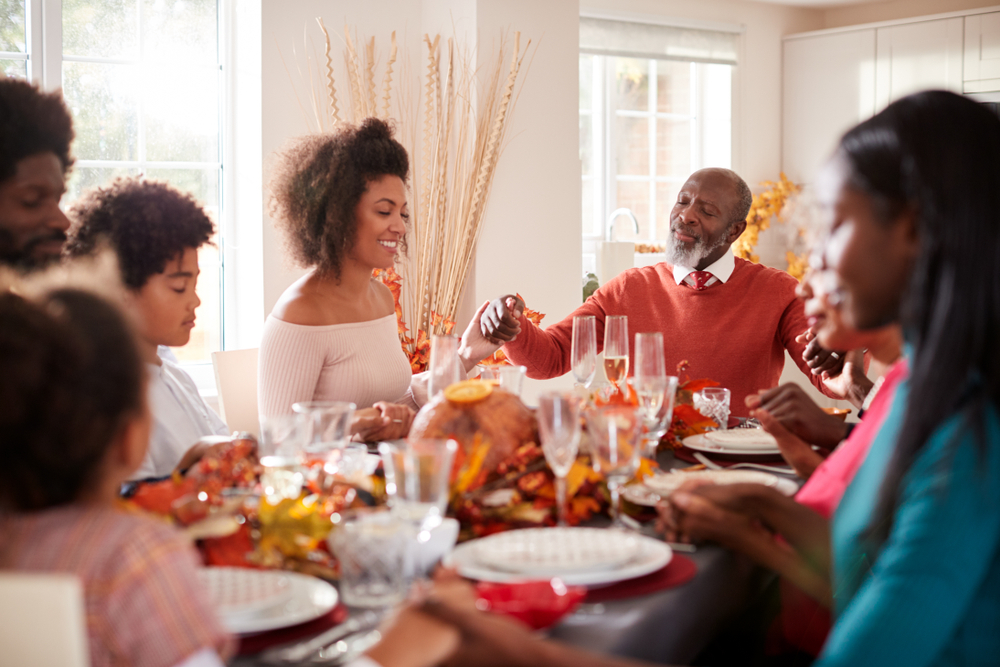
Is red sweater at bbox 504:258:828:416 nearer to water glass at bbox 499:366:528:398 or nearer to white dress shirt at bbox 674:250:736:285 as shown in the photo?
white dress shirt at bbox 674:250:736:285

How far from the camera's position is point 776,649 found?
4.58 feet

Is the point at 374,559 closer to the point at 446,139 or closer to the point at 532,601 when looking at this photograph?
the point at 532,601

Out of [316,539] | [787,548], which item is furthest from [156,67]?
[787,548]

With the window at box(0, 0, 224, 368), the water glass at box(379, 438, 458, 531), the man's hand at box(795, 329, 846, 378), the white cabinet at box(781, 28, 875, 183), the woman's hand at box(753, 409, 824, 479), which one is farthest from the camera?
the white cabinet at box(781, 28, 875, 183)

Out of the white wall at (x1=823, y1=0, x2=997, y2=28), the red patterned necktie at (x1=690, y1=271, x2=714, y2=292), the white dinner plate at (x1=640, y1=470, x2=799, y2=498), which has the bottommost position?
the white dinner plate at (x1=640, y1=470, x2=799, y2=498)

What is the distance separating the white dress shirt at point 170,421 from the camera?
1.61m

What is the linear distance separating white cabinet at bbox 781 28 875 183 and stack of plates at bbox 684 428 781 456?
3584 millimetres

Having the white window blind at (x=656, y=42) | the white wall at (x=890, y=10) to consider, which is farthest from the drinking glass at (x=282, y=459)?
the white wall at (x=890, y=10)

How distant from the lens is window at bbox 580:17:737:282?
4.86 metres

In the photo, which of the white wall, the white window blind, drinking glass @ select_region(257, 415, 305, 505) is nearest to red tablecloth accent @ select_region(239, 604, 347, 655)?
drinking glass @ select_region(257, 415, 305, 505)

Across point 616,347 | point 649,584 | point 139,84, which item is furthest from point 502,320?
point 139,84

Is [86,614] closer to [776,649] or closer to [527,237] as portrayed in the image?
[776,649]

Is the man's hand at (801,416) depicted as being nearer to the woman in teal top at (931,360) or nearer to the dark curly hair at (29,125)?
the woman in teal top at (931,360)

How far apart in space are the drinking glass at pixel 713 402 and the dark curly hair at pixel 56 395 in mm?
1338
